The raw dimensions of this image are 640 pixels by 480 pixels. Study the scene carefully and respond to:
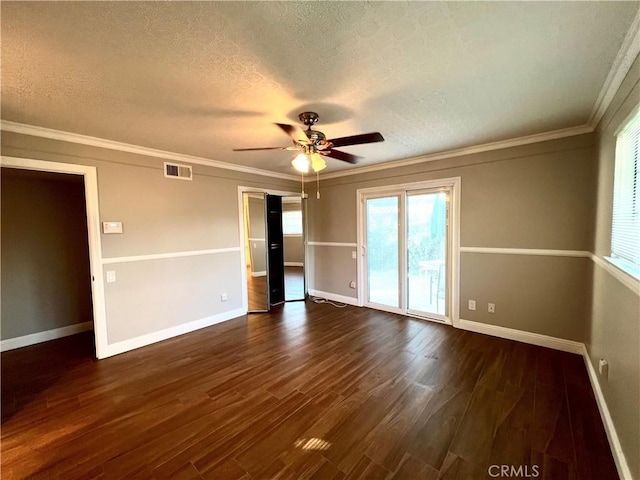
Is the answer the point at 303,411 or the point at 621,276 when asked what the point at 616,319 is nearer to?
the point at 621,276

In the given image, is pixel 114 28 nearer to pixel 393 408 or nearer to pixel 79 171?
pixel 79 171

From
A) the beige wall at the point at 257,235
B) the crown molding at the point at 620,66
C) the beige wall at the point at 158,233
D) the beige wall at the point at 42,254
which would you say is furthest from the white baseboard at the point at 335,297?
the crown molding at the point at 620,66

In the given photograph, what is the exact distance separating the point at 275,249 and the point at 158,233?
2.04 meters

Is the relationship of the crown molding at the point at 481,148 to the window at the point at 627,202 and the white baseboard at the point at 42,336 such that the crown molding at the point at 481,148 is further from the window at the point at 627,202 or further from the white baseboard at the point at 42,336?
the white baseboard at the point at 42,336

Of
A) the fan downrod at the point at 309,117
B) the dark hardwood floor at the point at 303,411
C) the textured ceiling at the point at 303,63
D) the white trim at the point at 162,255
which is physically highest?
the textured ceiling at the point at 303,63

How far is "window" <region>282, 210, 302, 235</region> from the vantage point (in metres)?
5.24

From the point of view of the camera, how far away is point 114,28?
1.37 meters

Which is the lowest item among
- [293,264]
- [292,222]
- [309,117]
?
[293,264]

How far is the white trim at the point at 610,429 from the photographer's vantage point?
5.07ft

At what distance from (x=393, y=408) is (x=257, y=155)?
3.37 meters

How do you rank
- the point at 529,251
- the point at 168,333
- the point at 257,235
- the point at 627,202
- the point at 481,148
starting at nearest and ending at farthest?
1. the point at 627,202
2. the point at 529,251
3. the point at 481,148
4. the point at 168,333
5. the point at 257,235

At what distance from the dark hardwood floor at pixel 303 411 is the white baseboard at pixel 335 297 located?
157 centimetres

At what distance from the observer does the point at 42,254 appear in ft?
12.3

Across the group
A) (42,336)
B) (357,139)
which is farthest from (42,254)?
(357,139)
